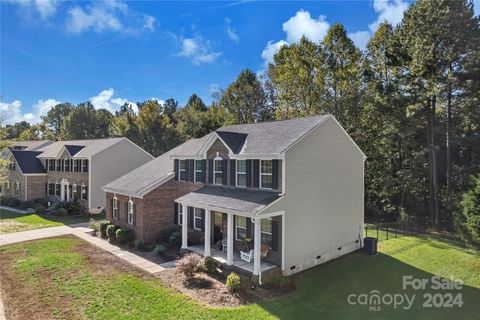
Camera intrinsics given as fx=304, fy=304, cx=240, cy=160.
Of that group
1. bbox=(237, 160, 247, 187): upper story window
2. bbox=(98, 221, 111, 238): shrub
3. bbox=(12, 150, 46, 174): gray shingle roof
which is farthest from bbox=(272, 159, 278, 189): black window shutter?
bbox=(12, 150, 46, 174): gray shingle roof

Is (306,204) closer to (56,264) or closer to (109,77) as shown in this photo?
(56,264)

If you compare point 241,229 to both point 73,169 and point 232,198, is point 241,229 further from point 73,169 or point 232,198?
point 73,169

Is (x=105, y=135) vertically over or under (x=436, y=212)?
over

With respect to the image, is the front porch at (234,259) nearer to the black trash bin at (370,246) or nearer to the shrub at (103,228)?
the black trash bin at (370,246)

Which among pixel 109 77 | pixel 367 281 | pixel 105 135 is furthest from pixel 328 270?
pixel 105 135

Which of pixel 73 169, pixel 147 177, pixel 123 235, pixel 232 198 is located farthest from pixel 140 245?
pixel 73 169

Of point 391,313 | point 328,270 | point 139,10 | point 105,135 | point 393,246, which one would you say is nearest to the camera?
point 391,313

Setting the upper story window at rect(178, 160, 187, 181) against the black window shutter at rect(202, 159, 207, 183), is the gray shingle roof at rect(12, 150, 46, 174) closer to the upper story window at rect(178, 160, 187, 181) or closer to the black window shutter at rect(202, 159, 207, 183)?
the upper story window at rect(178, 160, 187, 181)
